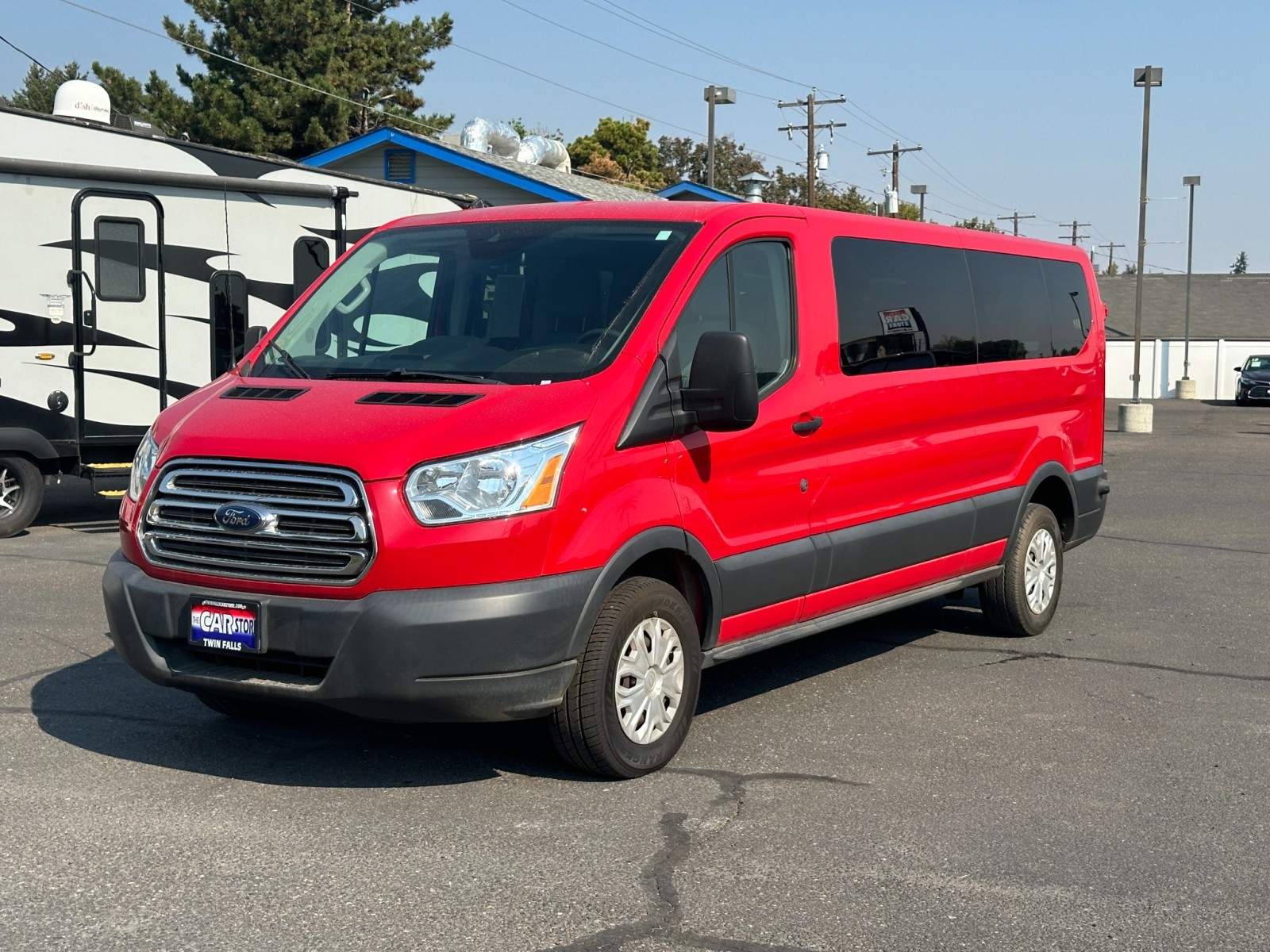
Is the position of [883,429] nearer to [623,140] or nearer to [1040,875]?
[1040,875]

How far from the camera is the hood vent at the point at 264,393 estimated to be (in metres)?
5.68

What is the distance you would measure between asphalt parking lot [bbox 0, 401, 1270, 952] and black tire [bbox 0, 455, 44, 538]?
13.9 ft

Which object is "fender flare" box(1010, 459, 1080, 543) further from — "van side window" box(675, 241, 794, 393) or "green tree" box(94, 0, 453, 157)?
"green tree" box(94, 0, 453, 157)

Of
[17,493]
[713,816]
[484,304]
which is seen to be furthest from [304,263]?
[713,816]

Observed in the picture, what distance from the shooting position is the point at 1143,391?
68.0 m

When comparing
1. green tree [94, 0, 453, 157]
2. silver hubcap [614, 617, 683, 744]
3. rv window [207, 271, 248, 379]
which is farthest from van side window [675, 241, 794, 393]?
green tree [94, 0, 453, 157]

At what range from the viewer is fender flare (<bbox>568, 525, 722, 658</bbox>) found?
17.4 ft

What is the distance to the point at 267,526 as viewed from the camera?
17.0ft

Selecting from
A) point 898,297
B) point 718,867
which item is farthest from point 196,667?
point 898,297

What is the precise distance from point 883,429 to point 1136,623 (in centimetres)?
283

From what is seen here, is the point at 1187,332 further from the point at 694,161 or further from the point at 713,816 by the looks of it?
the point at 713,816

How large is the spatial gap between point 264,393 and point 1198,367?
6819 centimetres

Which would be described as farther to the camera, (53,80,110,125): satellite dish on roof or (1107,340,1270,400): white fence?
(1107,340,1270,400): white fence

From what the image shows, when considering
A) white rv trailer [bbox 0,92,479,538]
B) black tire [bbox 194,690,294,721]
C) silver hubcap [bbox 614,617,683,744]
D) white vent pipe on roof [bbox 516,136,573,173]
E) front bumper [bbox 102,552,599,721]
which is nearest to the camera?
front bumper [bbox 102,552,599,721]
